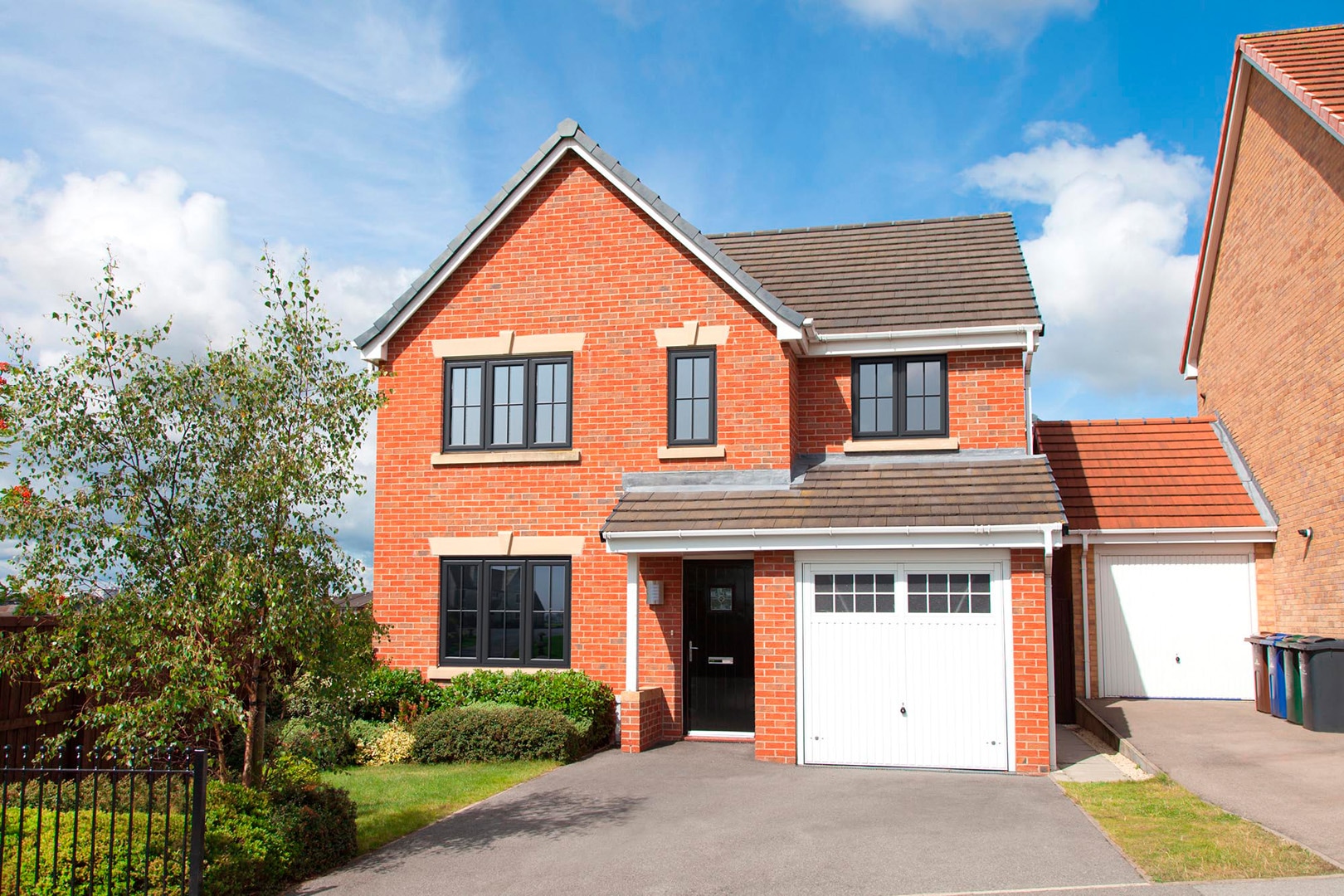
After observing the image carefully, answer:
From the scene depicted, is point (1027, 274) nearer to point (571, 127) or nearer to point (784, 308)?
point (784, 308)

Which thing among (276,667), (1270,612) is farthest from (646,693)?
(1270,612)

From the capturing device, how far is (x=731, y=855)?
8992 mm

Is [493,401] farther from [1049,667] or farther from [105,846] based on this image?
[105,846]

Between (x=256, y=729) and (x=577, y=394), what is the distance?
25.4 feet

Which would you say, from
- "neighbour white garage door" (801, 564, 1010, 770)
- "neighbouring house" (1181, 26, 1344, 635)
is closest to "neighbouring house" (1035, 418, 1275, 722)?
"neighbouring house" (1181, 26, 1344, 635)

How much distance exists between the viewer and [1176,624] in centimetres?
1703

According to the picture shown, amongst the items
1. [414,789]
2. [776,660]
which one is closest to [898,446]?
[776,660]

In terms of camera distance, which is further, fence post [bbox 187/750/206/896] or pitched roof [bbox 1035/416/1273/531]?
pitched roof [bbox 1035/416/1273/531]

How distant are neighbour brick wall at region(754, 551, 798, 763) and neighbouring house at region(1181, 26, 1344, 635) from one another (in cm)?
755

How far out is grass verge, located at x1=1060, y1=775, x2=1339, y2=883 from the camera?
802cm

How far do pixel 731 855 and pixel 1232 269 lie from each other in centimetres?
1579

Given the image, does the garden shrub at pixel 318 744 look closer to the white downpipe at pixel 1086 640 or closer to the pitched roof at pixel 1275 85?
the white downpipe at pixel 1086 640

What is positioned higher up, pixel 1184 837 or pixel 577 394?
pixel 577 394

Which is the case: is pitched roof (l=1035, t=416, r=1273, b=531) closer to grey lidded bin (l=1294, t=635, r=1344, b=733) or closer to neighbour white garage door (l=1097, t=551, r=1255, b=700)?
neighbour white garage door (l=1097, t=551, r=1255, b=700)
